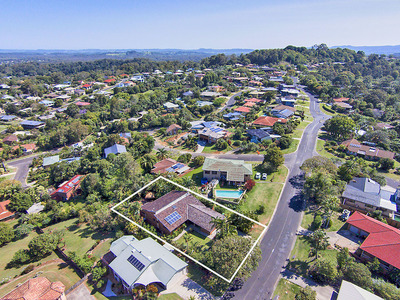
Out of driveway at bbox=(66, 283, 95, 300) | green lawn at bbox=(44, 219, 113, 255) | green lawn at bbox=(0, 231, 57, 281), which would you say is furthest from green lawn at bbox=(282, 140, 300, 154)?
green lawn at bbox=(0, 231, 57, 281)

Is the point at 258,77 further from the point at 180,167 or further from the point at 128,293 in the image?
the point at 128,293

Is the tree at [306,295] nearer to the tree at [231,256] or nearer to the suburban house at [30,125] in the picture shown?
the tree at [231,256]

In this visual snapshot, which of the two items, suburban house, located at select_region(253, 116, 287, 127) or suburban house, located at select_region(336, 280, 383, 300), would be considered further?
suburban house, located at select_region(253, 116, 287, 127)

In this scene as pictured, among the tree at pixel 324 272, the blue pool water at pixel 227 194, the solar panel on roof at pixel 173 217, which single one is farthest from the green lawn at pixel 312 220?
the solar panel on roof at pixel 173 217

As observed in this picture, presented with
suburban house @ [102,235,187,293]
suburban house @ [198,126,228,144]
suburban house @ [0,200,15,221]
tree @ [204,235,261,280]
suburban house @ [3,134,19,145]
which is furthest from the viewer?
suburban house @ [3,134,19,145]

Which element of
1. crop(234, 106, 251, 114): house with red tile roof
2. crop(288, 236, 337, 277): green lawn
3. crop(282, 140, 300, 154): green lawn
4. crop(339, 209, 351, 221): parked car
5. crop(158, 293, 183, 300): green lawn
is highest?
crop(234, 106, 251, 114): house with red tile roof

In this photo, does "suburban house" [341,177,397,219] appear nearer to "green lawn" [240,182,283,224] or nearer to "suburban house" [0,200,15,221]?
"green lawn" [240,182,283,224]

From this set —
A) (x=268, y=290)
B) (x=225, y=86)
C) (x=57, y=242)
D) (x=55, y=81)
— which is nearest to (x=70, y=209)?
(x=57, y=242)
